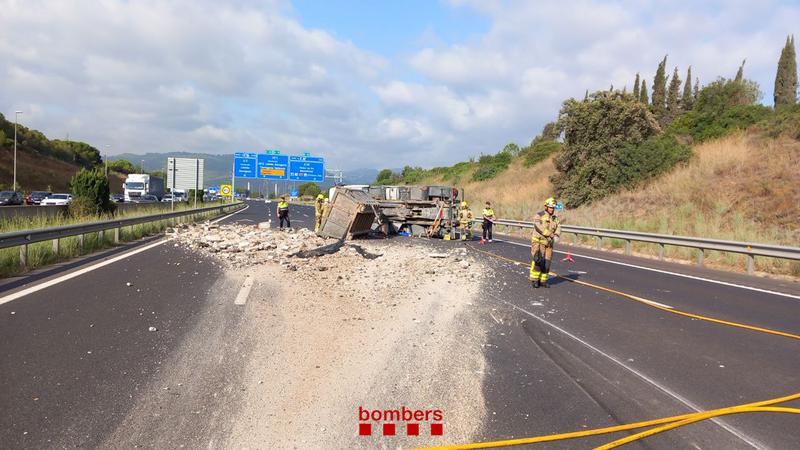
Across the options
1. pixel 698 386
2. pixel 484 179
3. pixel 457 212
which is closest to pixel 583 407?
pixel 698 386

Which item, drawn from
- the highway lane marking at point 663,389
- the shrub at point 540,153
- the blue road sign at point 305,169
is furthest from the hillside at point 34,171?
the highway lane marking at point 663,389

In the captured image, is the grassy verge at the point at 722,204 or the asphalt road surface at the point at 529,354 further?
the grassy verge at the point at 722,204

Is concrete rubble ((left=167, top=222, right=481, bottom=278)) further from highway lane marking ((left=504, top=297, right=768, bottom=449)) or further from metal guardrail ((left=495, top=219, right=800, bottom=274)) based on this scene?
metal guardrail ((left=495, top=219, right=800, bottom=274))

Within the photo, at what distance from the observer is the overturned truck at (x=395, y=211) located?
19922 millimetres

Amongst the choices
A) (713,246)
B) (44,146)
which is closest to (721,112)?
(713,246)

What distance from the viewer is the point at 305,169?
56.6m

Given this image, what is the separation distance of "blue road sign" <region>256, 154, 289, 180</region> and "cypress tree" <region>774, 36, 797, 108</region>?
42.9m

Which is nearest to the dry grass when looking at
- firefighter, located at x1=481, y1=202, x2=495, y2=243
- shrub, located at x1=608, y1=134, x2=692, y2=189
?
shrub, located at x1=608, y1=134, x2=692, y2=189

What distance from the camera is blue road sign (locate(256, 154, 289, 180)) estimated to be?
55.8m

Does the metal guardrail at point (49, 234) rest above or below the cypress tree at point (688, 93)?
below

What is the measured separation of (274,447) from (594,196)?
32.5 m

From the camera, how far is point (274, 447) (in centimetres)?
368

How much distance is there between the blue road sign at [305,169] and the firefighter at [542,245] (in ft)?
157

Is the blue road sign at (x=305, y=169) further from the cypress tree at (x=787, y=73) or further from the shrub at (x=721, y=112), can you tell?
the cypress tree at (x=787, y=73)
